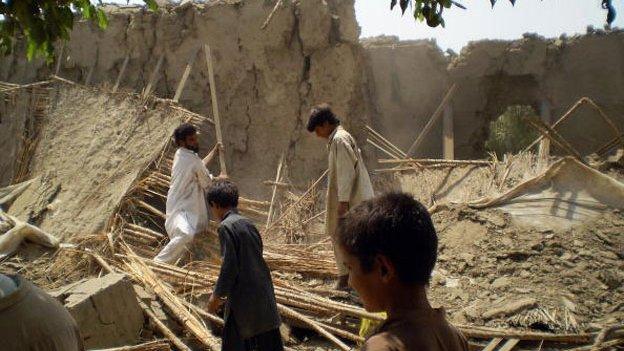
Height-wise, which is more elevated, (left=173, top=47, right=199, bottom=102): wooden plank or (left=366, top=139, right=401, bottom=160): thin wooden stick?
(left=173, top=47, right=199, bottom=102): wooden plank

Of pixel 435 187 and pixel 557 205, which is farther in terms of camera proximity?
pixel 435 187

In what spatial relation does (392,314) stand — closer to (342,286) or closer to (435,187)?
(342,286)

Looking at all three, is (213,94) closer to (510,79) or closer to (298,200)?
(298,200)

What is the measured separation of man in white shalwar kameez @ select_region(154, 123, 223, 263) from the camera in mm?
6504

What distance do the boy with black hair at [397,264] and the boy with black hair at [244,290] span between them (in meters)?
2.06

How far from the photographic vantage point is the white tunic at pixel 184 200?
657cm

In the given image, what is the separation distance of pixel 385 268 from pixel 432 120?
29.9ft

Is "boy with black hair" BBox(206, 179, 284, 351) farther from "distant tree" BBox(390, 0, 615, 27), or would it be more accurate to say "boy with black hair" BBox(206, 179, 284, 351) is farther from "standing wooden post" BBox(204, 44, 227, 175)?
"standing wooden post" BBox(204, 44, 227, 175)

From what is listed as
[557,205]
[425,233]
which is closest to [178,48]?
[557,205]

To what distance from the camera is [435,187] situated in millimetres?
8391

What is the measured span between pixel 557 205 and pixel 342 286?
91.6 inches

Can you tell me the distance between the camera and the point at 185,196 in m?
6.76

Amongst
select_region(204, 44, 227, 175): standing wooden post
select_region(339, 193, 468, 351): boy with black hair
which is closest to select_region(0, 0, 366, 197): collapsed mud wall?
select_region(204, 44, 227, 175): standing wooden post

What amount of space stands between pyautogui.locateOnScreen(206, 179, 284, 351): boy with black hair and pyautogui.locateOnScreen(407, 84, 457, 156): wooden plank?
267 inches
